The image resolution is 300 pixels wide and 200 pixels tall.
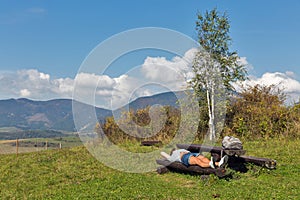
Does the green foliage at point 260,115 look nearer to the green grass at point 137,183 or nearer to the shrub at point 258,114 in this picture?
the shrub at point 258,114

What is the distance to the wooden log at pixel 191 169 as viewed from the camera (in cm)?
830

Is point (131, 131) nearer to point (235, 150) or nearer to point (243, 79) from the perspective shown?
point (243, 79)

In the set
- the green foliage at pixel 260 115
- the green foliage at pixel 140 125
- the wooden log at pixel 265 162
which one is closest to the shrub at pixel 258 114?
the green foliage at pixel 260 115

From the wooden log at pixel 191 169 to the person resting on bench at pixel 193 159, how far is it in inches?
4.4

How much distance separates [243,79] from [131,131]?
7.02 m

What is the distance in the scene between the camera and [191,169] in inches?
354

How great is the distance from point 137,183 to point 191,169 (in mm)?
1464

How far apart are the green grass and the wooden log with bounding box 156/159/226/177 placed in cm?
17

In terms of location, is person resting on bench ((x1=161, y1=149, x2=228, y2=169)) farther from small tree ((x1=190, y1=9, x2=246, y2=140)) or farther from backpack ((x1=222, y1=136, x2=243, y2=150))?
small tree ((x1=190, y1=9, x2=246, y2=140))

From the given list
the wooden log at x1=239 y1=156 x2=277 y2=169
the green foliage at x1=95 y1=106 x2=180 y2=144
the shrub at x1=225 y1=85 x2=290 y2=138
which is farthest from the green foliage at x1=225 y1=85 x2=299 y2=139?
the wooden log at x1=239 y1=156 x2=277 y2=169

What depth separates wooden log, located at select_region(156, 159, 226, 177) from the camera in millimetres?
8297

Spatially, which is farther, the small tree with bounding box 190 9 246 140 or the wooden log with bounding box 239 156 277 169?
the small tree with bounding box 190 9 246 140

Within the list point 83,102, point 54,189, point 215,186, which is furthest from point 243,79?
point 54,189

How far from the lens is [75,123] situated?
10828mm
